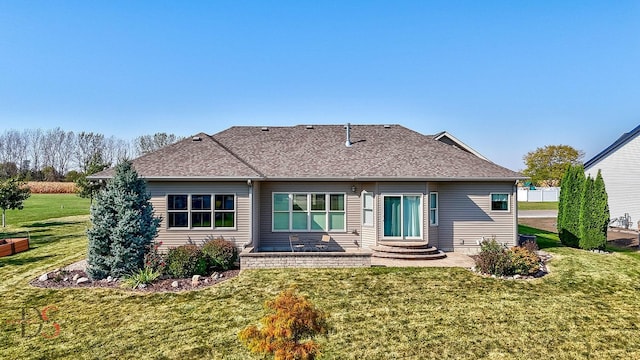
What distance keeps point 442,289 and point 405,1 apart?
11586 mm

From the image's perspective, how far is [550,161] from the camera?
2158 inches

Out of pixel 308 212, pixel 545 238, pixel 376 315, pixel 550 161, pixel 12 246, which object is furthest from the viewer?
pixel 550 161

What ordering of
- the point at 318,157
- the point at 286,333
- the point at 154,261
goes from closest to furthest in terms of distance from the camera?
the point at 286,333, the point at 154,261, the point at 318,157

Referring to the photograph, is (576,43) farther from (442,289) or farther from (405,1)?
(442,289)

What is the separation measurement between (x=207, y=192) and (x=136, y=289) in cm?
426

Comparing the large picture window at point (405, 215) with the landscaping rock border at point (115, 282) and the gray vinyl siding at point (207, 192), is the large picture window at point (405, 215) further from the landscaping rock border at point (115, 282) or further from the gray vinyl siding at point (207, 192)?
the landscaping rock border at point (115, 282)

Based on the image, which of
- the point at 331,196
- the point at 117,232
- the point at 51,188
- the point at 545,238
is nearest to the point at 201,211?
the point at 117,232

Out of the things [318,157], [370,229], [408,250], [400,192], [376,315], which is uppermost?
[318,157]

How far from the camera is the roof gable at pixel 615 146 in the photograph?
68.6ft

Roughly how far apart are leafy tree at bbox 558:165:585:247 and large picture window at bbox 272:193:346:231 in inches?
Answer: 417

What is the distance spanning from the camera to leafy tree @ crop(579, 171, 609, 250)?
14375 mm

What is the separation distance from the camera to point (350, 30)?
16453mm

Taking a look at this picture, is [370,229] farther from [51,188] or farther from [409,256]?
[51,188]

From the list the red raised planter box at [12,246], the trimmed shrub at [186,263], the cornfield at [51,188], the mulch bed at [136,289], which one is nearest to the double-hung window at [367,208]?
the mulch bed at [136,289]
